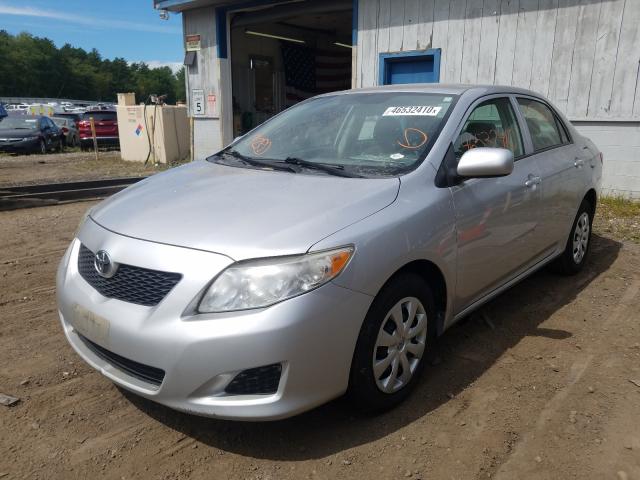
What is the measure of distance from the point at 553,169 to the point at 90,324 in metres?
3.30

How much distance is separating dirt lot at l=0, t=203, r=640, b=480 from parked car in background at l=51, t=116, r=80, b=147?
796 inches

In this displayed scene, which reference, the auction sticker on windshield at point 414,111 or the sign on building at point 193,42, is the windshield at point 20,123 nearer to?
the sign on building at point 193,42

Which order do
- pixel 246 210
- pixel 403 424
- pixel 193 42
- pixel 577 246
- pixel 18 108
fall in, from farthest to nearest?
pixel 18 108
pixel 193 42
pixel 577 246
pixel 403 424
pixel 246 210

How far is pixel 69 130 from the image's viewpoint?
72.1 feet

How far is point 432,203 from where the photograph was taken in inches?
110

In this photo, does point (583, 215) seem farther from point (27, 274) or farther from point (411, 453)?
point (27, 274)

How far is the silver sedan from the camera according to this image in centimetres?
218

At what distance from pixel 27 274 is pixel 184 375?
3.29 metres

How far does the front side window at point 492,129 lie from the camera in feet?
10.8

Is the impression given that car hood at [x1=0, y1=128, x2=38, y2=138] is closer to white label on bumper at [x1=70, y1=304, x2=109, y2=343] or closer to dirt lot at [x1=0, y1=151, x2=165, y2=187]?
dirt lot at [x1=0, y1=151, x2=165, y2=187]

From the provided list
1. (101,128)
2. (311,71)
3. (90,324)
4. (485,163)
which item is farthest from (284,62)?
(90,324)

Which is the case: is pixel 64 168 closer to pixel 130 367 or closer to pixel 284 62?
pixel 284 62

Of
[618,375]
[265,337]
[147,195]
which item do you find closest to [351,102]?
[147,195]

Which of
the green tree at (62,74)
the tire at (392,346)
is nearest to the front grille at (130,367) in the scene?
the tire at (392,346)
